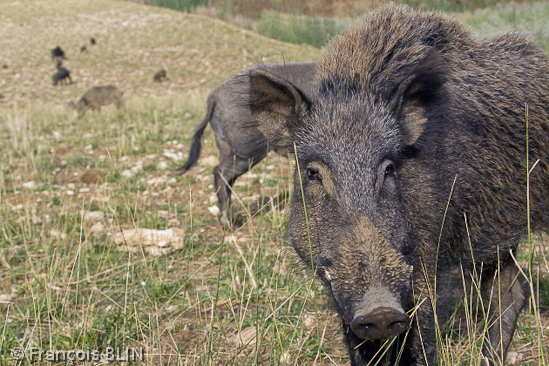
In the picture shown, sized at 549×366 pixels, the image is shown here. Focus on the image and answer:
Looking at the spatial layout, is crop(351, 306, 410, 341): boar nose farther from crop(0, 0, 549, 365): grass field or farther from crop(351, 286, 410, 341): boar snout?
crop(0, 0, 549, 365): grass field

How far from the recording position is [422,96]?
2.84 metres

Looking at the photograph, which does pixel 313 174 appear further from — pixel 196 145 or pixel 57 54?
pixel 57 54

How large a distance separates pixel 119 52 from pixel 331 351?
34.8 meters

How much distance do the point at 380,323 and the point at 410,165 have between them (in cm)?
106

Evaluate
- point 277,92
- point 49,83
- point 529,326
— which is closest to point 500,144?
point 529,326

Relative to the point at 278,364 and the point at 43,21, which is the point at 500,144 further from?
the point at 43,21

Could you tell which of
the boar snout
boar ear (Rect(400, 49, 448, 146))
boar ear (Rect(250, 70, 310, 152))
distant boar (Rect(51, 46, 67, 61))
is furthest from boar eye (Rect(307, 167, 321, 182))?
distant boar (Rect(51, 46, 67, 61))

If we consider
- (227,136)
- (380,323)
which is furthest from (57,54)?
(380,323)

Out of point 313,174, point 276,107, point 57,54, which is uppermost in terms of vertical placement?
point 276,107

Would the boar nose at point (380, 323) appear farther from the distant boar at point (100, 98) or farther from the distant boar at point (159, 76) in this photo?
the distant boar at point (159, 76)

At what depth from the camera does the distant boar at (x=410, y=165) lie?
7.77ft

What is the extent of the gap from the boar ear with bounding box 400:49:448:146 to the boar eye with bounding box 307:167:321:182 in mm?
462

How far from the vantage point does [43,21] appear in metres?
41.5

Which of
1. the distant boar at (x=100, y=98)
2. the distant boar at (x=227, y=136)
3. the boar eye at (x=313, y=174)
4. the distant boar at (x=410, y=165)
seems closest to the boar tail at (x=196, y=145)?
the distant boar at (x=227, y=136)
